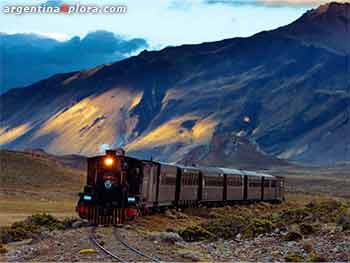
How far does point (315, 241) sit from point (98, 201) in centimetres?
1312

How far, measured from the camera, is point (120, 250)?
2534 centimetres

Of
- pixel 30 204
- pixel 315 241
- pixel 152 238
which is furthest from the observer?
pixel 30 204

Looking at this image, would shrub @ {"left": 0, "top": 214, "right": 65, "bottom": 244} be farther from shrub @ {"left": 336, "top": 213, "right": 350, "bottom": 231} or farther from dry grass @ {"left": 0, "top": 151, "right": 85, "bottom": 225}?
dry grass @ {"left": 0, "top": 151, "right": 85, "bottom": 225}

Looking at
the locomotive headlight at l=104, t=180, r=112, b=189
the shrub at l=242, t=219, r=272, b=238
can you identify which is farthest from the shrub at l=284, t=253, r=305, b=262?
the locomotive headlight at l=104, t=180, r=112, b=189

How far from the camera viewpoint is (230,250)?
28016 millimetres

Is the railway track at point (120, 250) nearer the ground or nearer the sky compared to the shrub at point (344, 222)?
nearer the ground

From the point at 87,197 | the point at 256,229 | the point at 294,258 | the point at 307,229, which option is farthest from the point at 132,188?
the point at 294,258

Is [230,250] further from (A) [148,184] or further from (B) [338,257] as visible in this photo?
(A) [148,184]

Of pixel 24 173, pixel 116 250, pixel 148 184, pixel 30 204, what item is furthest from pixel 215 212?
pixel 24 173

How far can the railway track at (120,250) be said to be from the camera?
75.3 feet

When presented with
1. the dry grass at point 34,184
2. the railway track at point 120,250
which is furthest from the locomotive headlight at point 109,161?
the dry grass at point 34,184

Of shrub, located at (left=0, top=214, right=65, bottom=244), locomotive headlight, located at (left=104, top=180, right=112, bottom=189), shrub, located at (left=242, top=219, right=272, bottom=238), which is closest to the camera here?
shrub, located at (left=242, top=219, right=272, bottom=238)

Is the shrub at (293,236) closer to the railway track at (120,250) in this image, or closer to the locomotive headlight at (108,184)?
the railway track at (120,250)

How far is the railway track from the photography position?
75.3 feet
